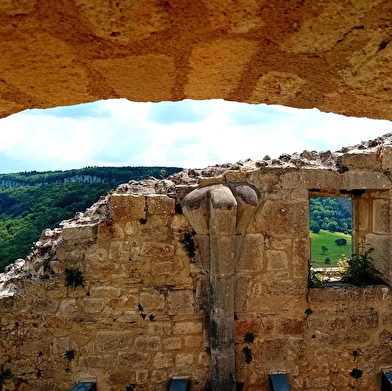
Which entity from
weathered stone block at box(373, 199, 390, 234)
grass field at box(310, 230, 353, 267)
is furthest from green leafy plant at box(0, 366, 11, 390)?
grass field at box(310, 230, 353, 267)

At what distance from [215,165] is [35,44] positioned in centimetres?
346

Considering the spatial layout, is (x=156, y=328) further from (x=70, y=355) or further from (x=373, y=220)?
(x=373, y=220)

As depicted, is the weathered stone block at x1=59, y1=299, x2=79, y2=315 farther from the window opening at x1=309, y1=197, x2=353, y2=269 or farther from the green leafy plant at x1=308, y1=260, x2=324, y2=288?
the window opening at x1=309, y1=197, x2=353, y2=269

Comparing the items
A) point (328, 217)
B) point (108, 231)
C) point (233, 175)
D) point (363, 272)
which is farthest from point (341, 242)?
point (108, 231)

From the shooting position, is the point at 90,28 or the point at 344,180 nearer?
the point at 90,28

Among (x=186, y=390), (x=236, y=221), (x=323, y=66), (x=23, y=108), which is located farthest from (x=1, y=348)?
(x=323, y=66)

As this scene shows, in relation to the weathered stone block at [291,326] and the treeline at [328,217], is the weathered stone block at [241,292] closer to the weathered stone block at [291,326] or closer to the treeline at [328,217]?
the weathered stone block at [291,326]

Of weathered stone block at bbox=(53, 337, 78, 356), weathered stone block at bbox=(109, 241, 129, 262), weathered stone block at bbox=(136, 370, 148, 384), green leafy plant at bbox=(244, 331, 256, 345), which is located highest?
weathered stone block at bbox=(109, 241, 129, 262)

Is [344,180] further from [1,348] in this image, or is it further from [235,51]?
[1,348]

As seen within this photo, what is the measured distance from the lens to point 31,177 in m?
21.7

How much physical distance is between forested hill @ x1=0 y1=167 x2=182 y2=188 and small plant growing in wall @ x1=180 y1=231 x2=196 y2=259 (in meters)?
8.11

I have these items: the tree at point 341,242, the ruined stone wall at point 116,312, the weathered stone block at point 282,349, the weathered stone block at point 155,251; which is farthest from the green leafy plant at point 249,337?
the tree at point 341,242

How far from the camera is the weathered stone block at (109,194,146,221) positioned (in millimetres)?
4113

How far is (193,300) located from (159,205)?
3.64 feet
